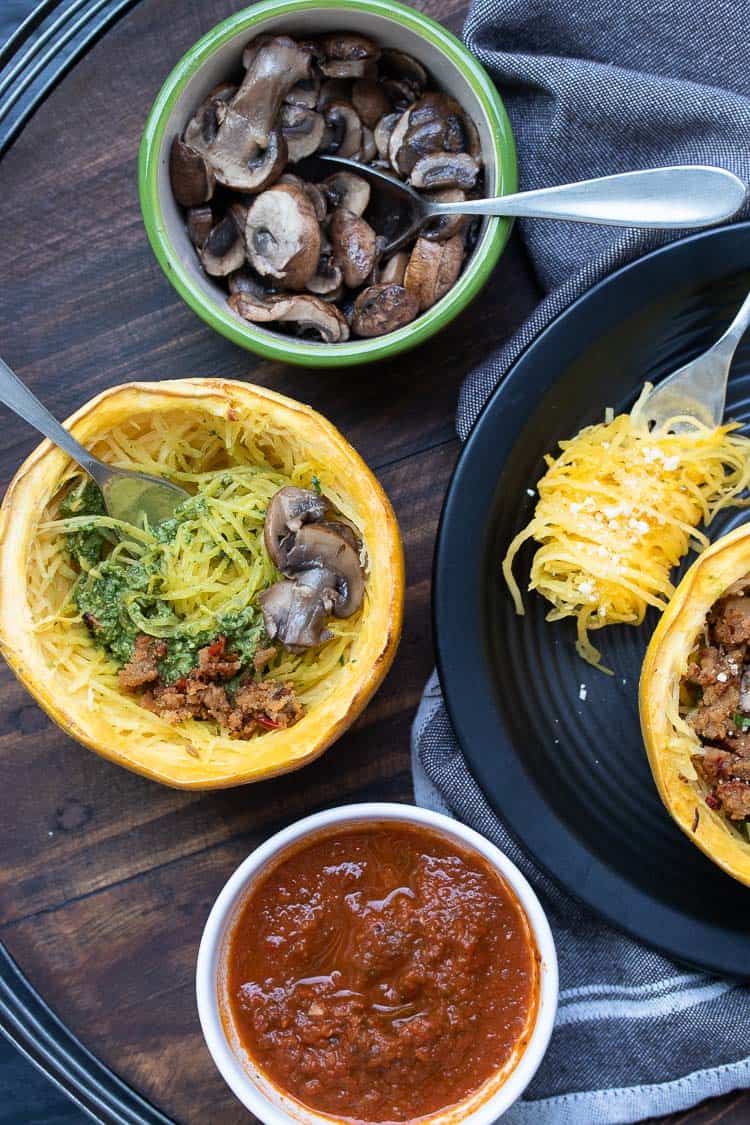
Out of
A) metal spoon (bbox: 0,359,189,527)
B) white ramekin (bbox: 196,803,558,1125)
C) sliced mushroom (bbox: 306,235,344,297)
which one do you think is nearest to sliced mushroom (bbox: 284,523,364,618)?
metal spoon (bbox: 0,359,189,527)

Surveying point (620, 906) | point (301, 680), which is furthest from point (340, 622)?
point (620, 906)

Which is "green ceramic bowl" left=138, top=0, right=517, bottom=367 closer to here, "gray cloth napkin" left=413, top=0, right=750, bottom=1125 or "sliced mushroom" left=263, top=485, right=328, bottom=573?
"gray cloth napkin" left=413, top=0, right=750, bottom=1125

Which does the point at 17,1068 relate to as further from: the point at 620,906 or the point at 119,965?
the point at 620,906

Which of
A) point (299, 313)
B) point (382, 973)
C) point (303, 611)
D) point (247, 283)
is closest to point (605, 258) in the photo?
point (299, 313)

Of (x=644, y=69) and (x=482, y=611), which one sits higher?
(x=644, y=69)

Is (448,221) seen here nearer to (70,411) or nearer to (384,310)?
(384,310)
